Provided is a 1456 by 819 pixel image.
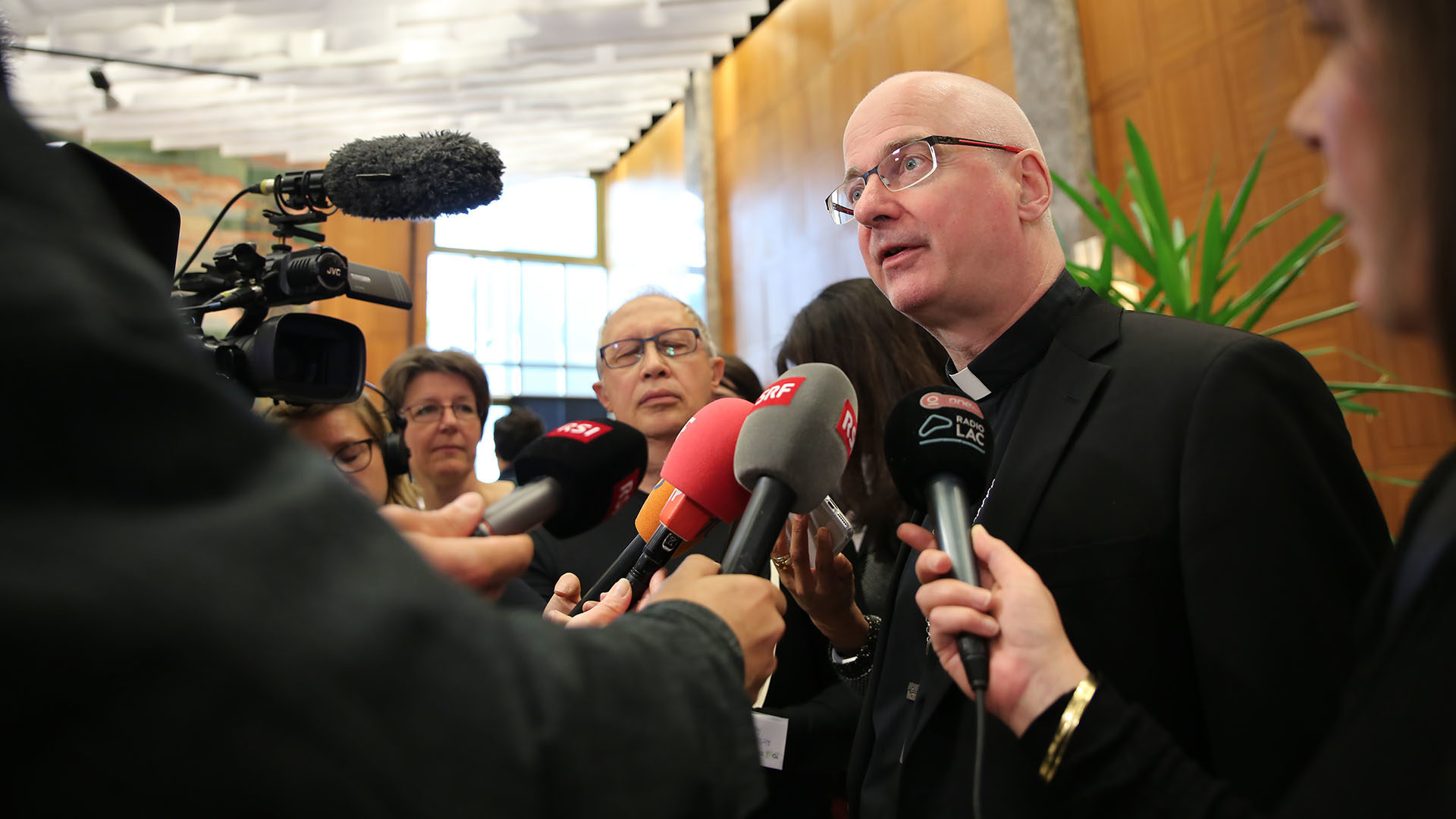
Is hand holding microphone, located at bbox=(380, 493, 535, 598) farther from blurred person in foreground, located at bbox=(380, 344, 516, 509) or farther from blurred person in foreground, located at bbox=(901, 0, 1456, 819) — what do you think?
blurred person in foreground, located at bbox=(380, 344, 516, 509)

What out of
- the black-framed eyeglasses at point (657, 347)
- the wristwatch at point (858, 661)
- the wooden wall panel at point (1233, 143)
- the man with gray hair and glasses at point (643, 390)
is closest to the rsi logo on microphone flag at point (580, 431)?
the wristwatch at point (858, 661)

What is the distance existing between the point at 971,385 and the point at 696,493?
1.78 feet

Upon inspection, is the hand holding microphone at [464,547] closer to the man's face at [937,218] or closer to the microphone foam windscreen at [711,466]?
the microphone foam windscreen at [711,466]

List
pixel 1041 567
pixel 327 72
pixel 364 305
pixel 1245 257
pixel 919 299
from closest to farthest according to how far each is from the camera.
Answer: pixel 1041 567
pixel 919 299
pixel 1245 257
pixel 327 72
pixel 364 305

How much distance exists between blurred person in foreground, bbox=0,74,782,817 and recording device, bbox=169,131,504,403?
0.90 meters

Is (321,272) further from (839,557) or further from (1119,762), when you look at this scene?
(1119,762)

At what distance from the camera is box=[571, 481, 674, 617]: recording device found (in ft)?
3.84

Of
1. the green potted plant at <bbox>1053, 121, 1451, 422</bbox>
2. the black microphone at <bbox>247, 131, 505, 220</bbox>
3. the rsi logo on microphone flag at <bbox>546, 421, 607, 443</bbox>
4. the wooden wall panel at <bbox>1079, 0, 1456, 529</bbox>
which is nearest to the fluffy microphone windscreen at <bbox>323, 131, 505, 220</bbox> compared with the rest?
the black microphone at <bbox>247, 131, 505, 220</bbox>

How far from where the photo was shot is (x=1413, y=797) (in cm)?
55

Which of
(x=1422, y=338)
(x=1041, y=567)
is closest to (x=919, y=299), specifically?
(x=1041, y=567)

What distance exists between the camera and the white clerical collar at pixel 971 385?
138 cm

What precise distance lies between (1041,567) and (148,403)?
0.91 m

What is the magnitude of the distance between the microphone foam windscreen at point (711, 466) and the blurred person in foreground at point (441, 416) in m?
1.76

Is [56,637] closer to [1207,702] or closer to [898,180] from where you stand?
[1207,702]
